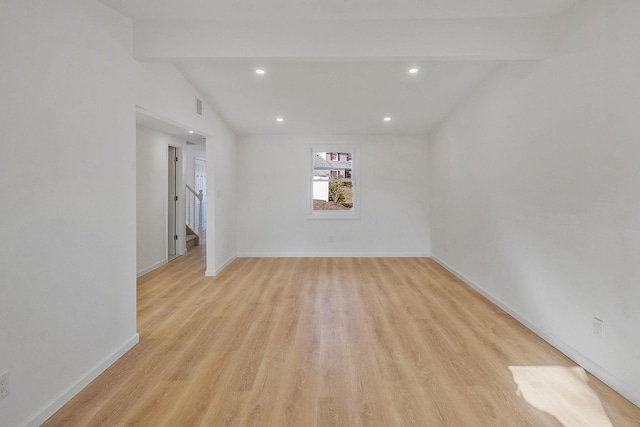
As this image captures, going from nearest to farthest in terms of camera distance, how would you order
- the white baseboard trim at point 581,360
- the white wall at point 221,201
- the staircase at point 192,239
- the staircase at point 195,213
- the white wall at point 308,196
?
the white baseboard trim at point 581,360, the white wall at point 221,201, the white wall at point 308,196, the staircase at point 192,239, the staircase at point 195,213

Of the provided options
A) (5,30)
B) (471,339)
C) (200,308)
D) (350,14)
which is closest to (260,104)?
(350,14)

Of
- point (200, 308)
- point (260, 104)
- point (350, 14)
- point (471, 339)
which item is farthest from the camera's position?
point (260, 104)

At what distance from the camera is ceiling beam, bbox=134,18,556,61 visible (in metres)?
2.63

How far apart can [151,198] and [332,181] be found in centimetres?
333

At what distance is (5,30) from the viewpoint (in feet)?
5.21

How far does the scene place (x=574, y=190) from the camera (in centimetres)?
243

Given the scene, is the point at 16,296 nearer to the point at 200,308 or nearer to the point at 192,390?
the point at 192,390

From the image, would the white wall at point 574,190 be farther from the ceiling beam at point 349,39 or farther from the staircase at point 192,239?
the staircase at point 192,239

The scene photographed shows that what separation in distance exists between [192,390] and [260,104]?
149 inches

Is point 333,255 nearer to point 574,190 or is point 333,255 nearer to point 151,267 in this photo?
point 151,267

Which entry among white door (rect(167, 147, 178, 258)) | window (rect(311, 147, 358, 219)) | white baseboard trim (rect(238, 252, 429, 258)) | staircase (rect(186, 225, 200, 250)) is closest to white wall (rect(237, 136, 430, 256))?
white baseboard trim (rect(238, 252, 429, 258))

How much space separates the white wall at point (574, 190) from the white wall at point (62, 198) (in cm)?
343

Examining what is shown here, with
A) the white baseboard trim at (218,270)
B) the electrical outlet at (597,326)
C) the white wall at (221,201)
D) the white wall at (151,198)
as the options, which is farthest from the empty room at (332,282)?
the white wall at (151,198)

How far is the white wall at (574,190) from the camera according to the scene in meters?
2.00
